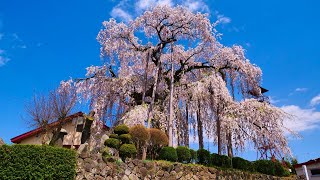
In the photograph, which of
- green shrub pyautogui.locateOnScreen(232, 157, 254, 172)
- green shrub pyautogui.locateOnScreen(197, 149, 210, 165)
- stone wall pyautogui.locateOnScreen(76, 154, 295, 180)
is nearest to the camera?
stone wall pyautogui.locateOnScreen(76, 154, 295, 180)

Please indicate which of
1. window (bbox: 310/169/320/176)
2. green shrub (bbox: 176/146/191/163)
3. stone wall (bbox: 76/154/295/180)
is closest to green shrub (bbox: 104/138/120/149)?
stone wall (bbox: 76/154/295/180)

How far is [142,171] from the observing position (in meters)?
10.9

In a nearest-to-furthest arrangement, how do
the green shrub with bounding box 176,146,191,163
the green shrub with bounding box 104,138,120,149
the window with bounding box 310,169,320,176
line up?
1. the green shrub with bounding box 104,138,120,149
2. the green shrub with bounding box 176,146,191,163
3. the window with bounding box 310,169,320,176

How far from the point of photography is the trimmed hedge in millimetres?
8062

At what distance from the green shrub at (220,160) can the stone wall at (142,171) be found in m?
0.42

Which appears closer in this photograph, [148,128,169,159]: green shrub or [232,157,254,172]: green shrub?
[148,128,169,159]: green shrub

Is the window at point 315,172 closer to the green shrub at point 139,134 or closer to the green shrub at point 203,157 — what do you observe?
the green shrub at point 203,157

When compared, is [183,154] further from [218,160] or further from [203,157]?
[218,160]

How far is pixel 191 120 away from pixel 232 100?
2.44 metres

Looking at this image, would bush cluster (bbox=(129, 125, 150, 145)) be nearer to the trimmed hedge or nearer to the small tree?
the small tree

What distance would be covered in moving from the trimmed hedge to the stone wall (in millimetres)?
586

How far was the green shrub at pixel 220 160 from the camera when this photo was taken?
13.8m

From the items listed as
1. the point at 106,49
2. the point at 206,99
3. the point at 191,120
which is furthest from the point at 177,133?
the point at 106,49

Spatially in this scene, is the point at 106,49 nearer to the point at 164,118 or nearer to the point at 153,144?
the point at 164,118
